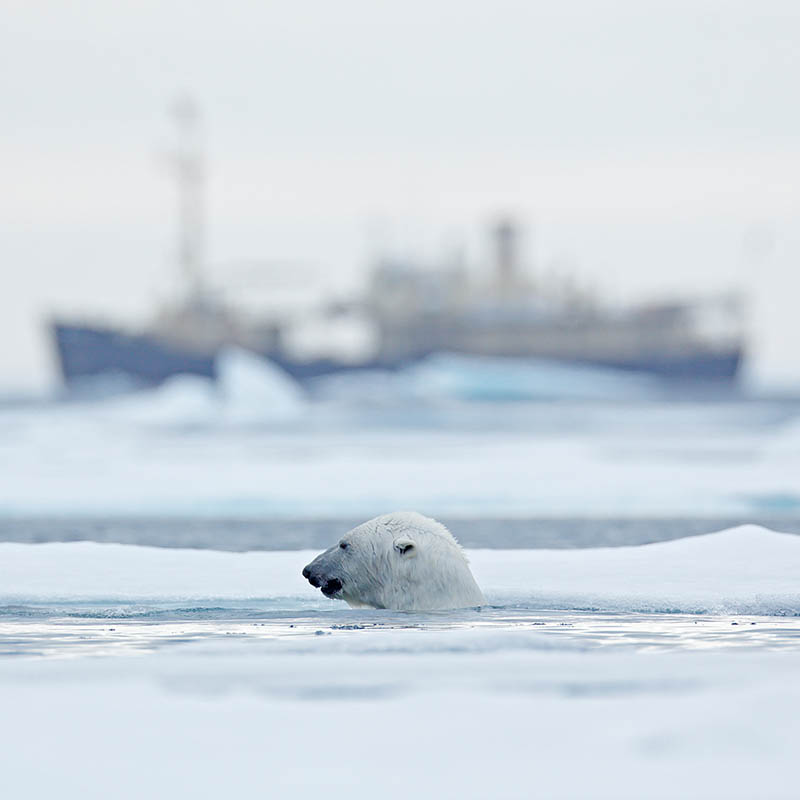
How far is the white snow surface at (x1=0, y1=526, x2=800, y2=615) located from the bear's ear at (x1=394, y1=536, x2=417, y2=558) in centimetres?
78

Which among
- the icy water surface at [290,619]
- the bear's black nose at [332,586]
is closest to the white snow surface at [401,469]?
the icy water surface at [290,619]

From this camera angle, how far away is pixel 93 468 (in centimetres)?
1906

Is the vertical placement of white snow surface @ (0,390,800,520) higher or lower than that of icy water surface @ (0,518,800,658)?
higher

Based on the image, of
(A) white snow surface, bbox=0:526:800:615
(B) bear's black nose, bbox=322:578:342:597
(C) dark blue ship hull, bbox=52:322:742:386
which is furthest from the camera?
(C) dark blue ship hull, bbox=52:322:742:386

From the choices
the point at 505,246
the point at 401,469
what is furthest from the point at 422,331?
the point at 401,469

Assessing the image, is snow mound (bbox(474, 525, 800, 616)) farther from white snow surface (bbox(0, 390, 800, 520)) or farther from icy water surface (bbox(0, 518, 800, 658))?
white snow surface (bbox(0, 390, 800, 520))

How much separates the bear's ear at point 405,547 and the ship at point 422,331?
185 feet

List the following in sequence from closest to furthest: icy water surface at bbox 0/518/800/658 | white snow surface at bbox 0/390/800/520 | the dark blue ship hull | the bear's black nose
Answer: icy water surface at bbox 0/518/800/658, the bear's black nose, white snow surface at bbox 0/390/800/520, the dark blue ship hull

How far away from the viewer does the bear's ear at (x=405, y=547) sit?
6203mm

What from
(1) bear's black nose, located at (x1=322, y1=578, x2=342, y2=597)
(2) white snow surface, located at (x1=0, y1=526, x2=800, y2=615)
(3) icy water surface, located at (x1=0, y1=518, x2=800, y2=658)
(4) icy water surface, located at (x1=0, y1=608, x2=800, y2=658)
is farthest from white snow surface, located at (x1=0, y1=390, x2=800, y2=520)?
(4) icy water surface, located at (x1=0, y1=608, x2=800, y2=658)

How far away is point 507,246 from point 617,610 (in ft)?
194

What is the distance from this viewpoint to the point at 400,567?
20.8ft

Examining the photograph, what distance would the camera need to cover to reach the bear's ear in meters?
6.20

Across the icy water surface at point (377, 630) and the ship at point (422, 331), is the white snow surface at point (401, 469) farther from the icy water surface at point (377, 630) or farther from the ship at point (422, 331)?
the ship at point (422, 331)
